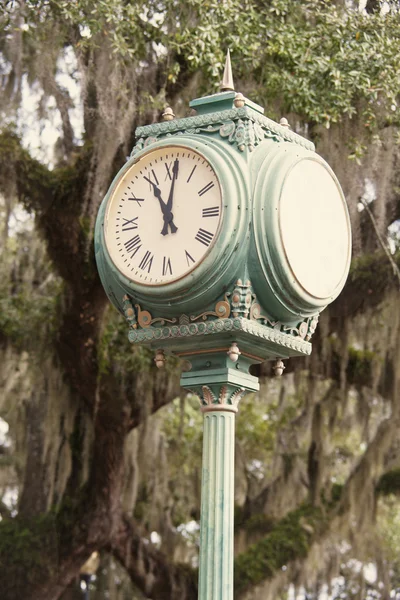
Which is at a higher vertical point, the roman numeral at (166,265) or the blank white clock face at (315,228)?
the blank white clock face at (315,228)

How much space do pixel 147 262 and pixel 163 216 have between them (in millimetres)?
190

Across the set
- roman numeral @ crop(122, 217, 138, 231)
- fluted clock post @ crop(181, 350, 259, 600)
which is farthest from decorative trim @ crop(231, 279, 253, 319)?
roman numeral @ crop(122, 217, 138, 231)

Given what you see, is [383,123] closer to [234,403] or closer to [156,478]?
[234,403]

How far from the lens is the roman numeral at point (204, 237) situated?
13.0ft

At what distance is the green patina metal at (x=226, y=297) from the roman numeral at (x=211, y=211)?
6 centimetres

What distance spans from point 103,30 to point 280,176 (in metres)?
4.55

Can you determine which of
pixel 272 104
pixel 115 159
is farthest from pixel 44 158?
pixel 272 104

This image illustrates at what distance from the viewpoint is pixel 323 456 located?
12375mm

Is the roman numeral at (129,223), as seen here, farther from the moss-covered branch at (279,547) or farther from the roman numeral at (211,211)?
the moss-covered branch at (279,547)

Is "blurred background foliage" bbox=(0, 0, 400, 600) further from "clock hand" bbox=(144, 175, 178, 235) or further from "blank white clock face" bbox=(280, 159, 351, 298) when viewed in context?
"clock hand" bbox=(144, 175, 178, 235)

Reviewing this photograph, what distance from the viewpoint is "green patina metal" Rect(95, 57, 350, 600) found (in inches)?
154

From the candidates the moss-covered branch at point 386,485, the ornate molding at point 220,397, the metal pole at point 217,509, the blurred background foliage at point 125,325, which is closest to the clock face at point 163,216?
the ornate molding at point 220,397

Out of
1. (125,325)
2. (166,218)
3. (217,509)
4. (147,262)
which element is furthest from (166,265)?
(125,325)

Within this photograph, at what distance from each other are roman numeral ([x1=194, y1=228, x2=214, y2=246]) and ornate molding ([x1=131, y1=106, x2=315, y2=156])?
352 mm
